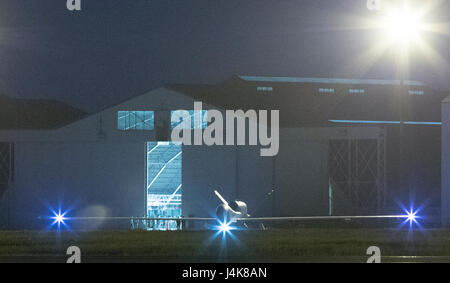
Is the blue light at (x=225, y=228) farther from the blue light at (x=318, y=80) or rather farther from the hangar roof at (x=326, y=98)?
the blue light at (x=318, y=80)

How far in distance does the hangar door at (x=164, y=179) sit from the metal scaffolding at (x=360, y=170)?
11.3 meters

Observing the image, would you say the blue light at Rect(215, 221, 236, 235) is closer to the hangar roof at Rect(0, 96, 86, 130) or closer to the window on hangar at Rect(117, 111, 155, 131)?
the window on hangar at Rect(117, 111, 155, 131)

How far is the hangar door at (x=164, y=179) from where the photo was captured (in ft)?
172

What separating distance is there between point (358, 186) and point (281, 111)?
11.2 meters

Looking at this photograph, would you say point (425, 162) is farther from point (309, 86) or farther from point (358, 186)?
point (309, 86)

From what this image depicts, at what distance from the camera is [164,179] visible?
52.4 metres

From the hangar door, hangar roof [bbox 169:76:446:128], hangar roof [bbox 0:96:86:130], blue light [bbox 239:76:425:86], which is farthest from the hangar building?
blue light [bbox 239:76:425:86]

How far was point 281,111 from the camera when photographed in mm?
66750

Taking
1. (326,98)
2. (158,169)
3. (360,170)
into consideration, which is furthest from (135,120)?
(326,98)

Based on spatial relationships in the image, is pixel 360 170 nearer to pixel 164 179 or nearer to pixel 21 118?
pixel 164 179

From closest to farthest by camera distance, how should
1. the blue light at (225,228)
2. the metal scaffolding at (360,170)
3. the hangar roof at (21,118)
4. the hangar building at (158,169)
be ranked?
the blue light at (225,228) → the hangar building at (158,169) → the metal scaffolding at (360,170) → the hangar roof at (21,118)

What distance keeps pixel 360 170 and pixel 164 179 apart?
1549 centimetres

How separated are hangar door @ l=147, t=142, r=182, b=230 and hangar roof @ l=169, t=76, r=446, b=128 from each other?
13.5 meters

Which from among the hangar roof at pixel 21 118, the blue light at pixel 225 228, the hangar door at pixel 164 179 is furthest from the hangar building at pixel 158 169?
the blue light at pixel 225 228
